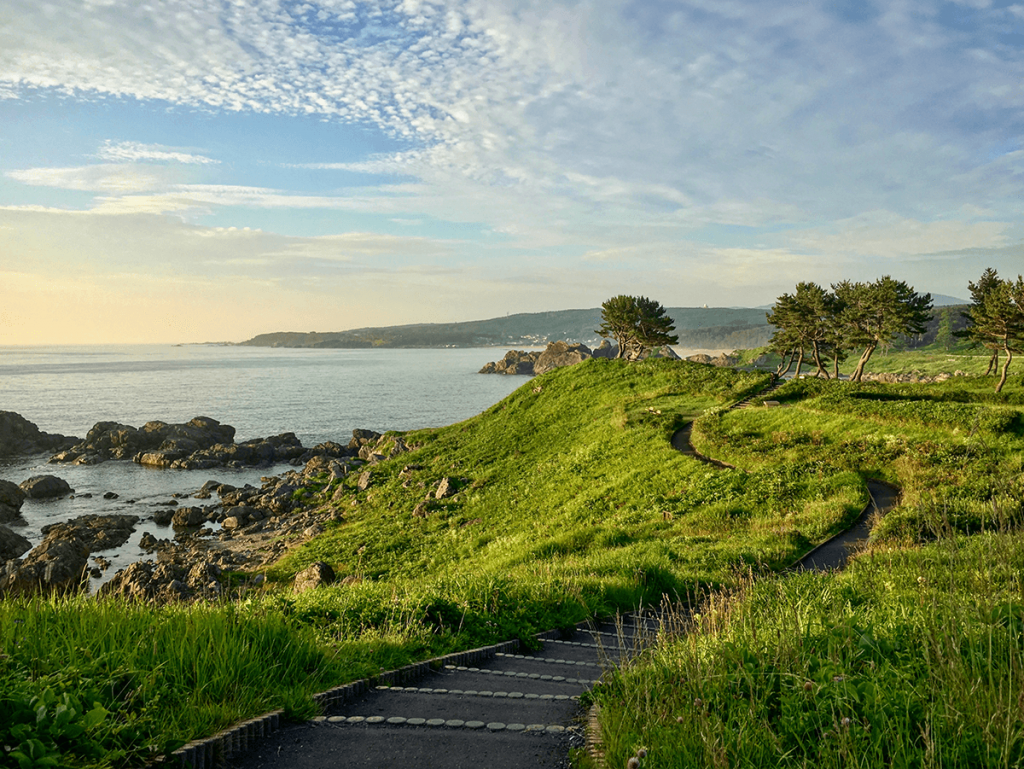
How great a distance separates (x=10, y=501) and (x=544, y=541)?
2030 inches

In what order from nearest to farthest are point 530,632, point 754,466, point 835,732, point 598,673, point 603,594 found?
point 835,732
point 598,673
point 530,632
point 603,594
point 754,466

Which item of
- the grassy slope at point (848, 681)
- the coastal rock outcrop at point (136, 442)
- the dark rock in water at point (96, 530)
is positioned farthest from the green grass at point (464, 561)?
the coastal rock outcrop at point (136, 442)

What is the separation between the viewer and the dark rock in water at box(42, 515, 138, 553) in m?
39.5

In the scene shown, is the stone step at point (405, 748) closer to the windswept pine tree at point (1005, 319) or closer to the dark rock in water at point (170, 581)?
the dark rock in water at point (170, 581)

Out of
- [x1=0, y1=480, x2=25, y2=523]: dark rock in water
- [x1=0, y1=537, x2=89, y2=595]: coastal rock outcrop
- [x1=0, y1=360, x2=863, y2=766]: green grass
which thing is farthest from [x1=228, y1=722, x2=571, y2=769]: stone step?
[x1=0, y1=480, x2=25, y2=523]: dark rock in water

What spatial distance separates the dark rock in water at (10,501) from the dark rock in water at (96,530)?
5681 mm

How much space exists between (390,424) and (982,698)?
9316cm

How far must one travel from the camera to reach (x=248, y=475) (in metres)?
63.5

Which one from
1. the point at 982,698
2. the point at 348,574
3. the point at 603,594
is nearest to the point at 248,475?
the point at 348,574

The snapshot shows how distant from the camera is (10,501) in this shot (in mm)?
49938

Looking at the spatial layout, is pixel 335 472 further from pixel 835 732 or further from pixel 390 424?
pixel 835 732

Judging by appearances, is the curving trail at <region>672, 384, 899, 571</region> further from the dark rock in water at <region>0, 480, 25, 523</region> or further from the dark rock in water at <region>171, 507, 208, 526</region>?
the dark rock in water at <region>0, 480, 25, 523</region>

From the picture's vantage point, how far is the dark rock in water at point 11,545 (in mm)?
36500

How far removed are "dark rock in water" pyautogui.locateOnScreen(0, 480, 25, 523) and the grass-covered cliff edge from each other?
918 inches
